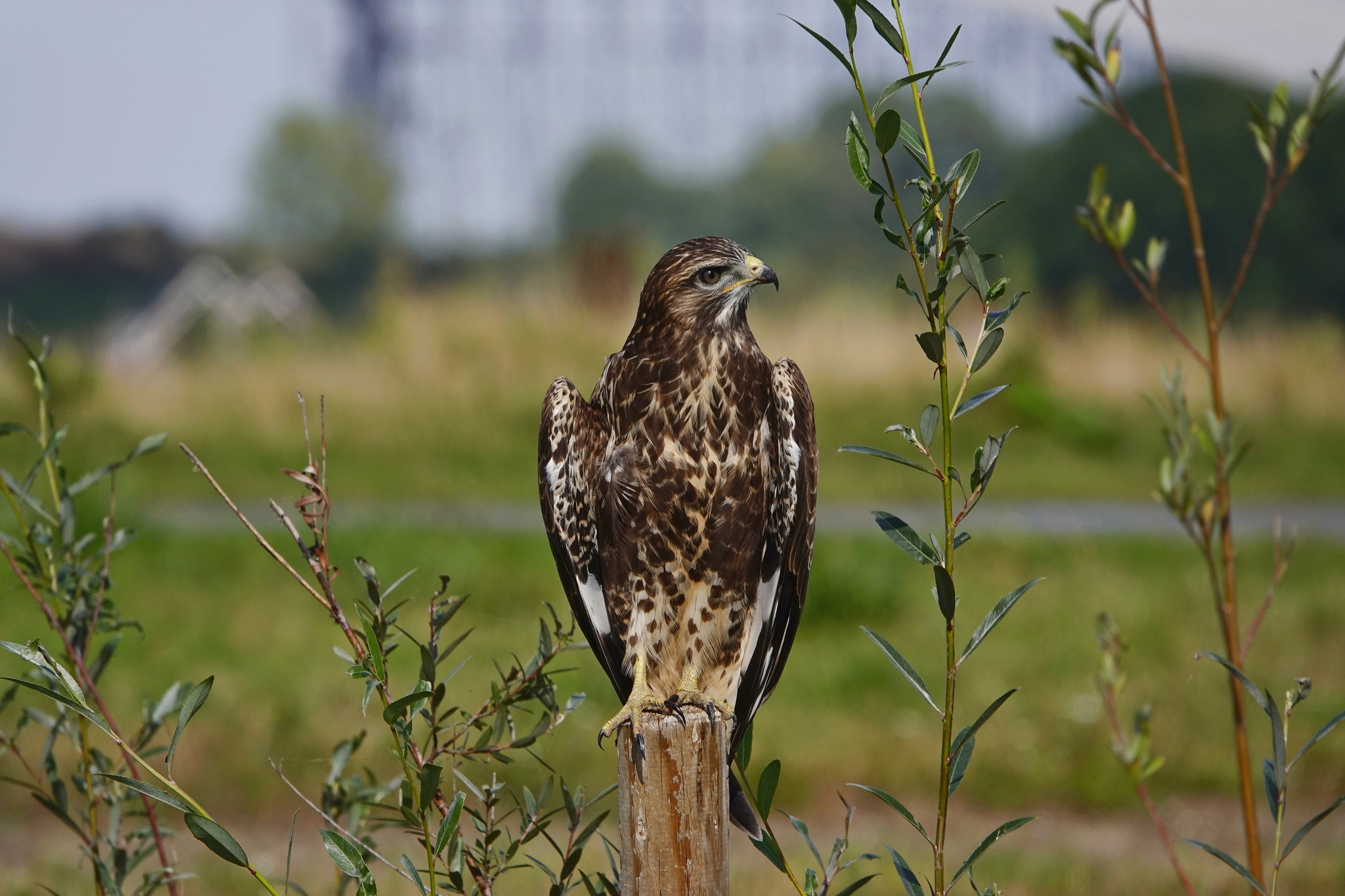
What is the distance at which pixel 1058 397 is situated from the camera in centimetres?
1168

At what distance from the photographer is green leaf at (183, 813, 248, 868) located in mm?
1462

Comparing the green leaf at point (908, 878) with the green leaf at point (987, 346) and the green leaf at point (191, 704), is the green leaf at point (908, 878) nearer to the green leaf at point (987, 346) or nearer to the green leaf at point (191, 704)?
the green leaf at point (987, 346)

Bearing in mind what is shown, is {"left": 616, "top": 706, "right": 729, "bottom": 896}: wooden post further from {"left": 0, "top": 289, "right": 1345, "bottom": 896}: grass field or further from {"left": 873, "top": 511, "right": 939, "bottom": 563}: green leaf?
{"left": 0, "top": 289, "right": 1345, "bottom": 896}: grass field

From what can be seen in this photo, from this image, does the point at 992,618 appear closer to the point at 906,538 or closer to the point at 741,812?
the point at 906,538

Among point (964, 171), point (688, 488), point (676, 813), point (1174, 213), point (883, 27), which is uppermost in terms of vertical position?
point (1174, 213)

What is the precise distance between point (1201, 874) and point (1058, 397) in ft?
27.4

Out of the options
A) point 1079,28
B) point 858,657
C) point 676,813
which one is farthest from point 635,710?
point 858,657

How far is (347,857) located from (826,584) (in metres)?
4.99

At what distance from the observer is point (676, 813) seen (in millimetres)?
1796

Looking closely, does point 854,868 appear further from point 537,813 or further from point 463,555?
point 463,555

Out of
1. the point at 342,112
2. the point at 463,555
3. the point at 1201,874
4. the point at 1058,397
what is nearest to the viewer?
the point at 1201,874

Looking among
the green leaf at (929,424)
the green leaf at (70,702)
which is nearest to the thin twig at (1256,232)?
the green leaf at (929,424)

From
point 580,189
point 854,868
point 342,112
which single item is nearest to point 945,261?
point 854,868

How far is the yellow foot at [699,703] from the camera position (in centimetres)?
210
